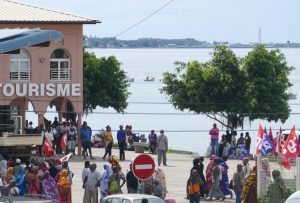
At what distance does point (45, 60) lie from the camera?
52344 millimetres

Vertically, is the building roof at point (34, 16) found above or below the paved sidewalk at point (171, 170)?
above

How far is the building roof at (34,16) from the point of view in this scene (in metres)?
51.7

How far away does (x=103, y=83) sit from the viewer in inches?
2997

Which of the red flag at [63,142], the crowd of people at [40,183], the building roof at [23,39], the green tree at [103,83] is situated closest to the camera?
the crowd of people at [40,183]

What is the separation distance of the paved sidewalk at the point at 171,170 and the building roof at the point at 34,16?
5.74 metres

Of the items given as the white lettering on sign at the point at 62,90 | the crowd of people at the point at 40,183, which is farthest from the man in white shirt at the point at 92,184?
the white lettering on sign at the point at 62,90

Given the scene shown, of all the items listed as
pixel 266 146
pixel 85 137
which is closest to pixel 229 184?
pixel 266 146

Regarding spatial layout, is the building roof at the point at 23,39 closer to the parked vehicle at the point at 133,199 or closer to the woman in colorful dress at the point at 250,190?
the woman in colorful dress at the point at 250,190

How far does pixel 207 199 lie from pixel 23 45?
704 centimetres

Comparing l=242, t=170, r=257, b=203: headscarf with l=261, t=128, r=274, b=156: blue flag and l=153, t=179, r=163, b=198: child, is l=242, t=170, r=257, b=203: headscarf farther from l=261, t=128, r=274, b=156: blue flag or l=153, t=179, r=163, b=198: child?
l=261, t=128, r=274, b=156: blue flag

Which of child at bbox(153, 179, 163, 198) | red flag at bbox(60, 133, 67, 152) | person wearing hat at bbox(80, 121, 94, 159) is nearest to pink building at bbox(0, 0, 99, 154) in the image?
person wearing hat at bbox(80, 121, 94, 159)

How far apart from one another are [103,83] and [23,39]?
40.4m

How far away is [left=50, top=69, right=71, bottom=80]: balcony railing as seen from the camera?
52.6m

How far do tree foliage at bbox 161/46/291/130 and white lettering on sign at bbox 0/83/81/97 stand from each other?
1125 cm
